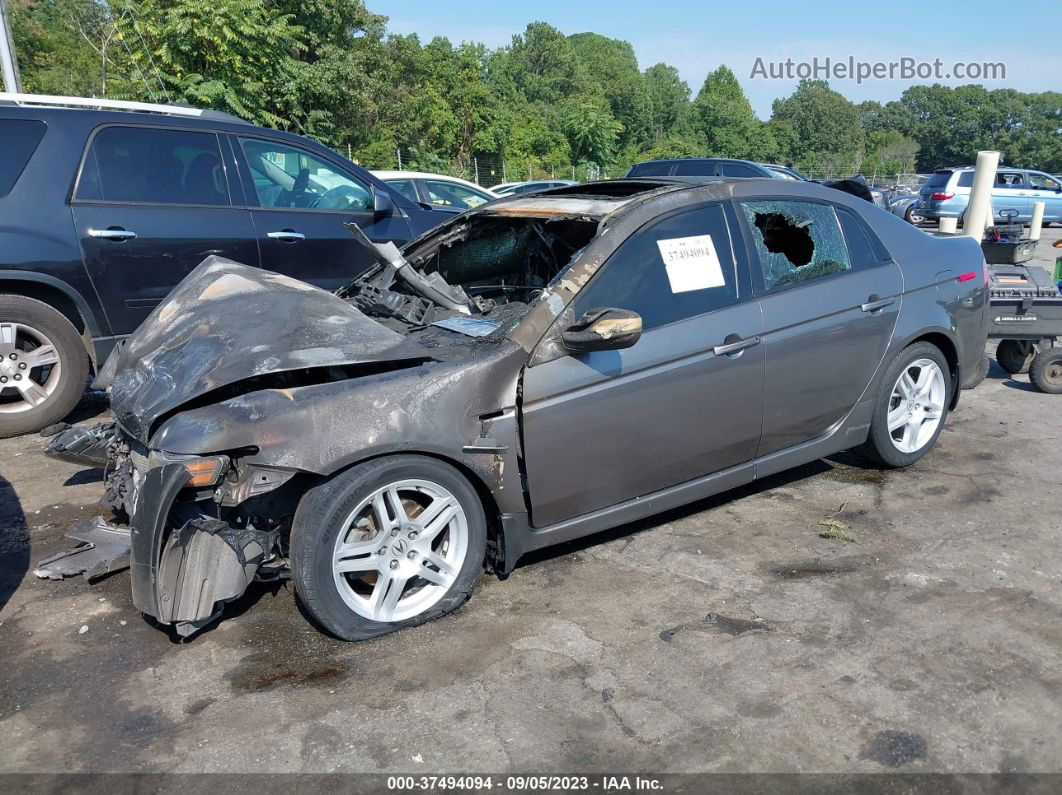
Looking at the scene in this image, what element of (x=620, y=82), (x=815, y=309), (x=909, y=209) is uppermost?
(x=620, y=82)

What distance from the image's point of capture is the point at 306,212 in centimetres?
655

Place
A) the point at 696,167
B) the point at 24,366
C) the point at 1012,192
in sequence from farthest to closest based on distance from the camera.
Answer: the point at 1012,192, the point at 696,167, the point at 24,366

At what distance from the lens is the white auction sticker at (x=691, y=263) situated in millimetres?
3936

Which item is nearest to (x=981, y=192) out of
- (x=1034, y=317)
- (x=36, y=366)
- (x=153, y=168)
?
(x=1034, y=317)

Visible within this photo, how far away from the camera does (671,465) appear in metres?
3.89

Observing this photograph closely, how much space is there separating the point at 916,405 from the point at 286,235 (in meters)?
4.46

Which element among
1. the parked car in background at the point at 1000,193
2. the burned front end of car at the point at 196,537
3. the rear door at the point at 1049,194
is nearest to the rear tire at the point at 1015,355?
the burned front end of car at the point at 196,537

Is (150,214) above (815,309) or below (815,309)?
above

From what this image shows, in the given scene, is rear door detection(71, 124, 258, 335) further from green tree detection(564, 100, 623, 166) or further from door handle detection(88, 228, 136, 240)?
green tree detection(564, 100, 623, 166)

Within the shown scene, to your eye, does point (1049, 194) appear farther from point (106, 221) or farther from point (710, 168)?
point (106, 221)

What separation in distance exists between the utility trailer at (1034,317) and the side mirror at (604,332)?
4640mm

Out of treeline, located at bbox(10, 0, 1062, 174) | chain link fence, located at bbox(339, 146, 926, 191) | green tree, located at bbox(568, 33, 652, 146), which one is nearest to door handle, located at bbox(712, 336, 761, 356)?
treeline, located at bbox(10, 0, 1062, 174)

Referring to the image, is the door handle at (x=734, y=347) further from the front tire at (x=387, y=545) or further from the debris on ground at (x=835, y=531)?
the front tire at (x=387, y=545)

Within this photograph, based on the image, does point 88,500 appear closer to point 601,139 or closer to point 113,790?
point 113,790
